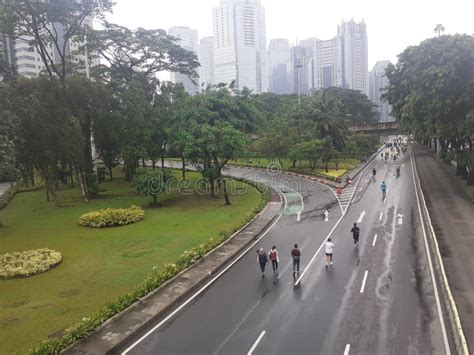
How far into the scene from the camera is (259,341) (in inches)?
529

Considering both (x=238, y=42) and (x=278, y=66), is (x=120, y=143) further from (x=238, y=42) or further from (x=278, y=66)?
(x=278, y=66)

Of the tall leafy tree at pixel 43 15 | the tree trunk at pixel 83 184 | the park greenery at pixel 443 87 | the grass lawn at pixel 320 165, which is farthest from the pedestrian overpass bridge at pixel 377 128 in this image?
the tall leafy tree at pixel 43 15

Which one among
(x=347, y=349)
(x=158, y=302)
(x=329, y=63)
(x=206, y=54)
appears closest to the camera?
(x=347, y=349)

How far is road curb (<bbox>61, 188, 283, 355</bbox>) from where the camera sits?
45.0ft

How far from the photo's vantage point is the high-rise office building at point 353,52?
488ft

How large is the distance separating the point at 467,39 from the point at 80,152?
33.8m

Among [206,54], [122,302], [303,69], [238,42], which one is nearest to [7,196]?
[122,302]

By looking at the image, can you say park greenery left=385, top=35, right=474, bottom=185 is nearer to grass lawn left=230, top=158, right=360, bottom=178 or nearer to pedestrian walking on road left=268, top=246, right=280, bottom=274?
A: grass lawn left=230, top=158, right=360, bottom=178

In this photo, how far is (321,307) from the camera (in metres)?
15.7

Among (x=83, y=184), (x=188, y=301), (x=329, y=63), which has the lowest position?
(x=188, y=301)

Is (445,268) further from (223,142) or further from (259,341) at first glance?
(223,142)

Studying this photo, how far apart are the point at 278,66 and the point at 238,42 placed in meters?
59.8

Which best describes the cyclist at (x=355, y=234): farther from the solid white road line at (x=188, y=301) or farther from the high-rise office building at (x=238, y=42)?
the high-rise office building at (x=238, y=42)

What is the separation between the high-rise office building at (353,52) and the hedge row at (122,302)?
5499 inches
